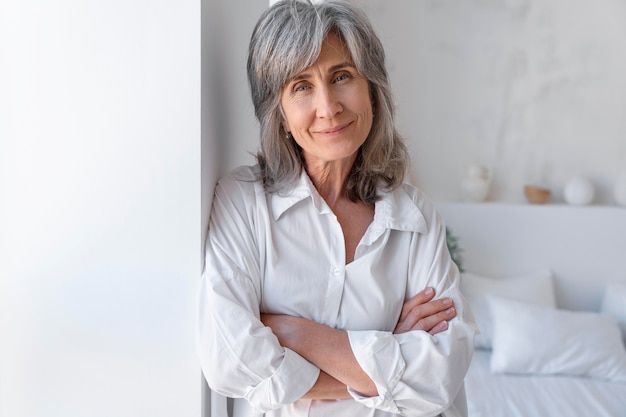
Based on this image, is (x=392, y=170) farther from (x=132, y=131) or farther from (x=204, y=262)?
(x=132, y=131)

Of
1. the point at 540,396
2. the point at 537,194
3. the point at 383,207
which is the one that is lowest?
the point at 540,396

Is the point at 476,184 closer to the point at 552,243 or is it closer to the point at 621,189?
the point at 552,243

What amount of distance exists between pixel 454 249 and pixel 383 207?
272cm

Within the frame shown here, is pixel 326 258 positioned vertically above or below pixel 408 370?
above

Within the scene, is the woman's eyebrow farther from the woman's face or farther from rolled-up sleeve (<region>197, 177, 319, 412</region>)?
rolled-up sleeve (<region>197, 177, 319, 412</region>)

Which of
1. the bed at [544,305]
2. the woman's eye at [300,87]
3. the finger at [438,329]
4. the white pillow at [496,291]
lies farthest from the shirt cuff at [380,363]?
the white pillow at [496,291]

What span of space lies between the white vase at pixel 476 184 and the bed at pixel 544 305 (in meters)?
0.09

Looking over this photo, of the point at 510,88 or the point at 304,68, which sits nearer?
the point at 304,68

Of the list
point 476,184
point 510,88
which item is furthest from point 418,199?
point 510,88

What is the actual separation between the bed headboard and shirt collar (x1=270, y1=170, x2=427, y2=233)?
9.73 ft

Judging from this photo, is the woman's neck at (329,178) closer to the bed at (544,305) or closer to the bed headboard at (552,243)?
the bed at (544,305)

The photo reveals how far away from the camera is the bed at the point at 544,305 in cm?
347

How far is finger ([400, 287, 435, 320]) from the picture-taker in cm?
148

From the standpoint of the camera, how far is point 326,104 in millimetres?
1403
